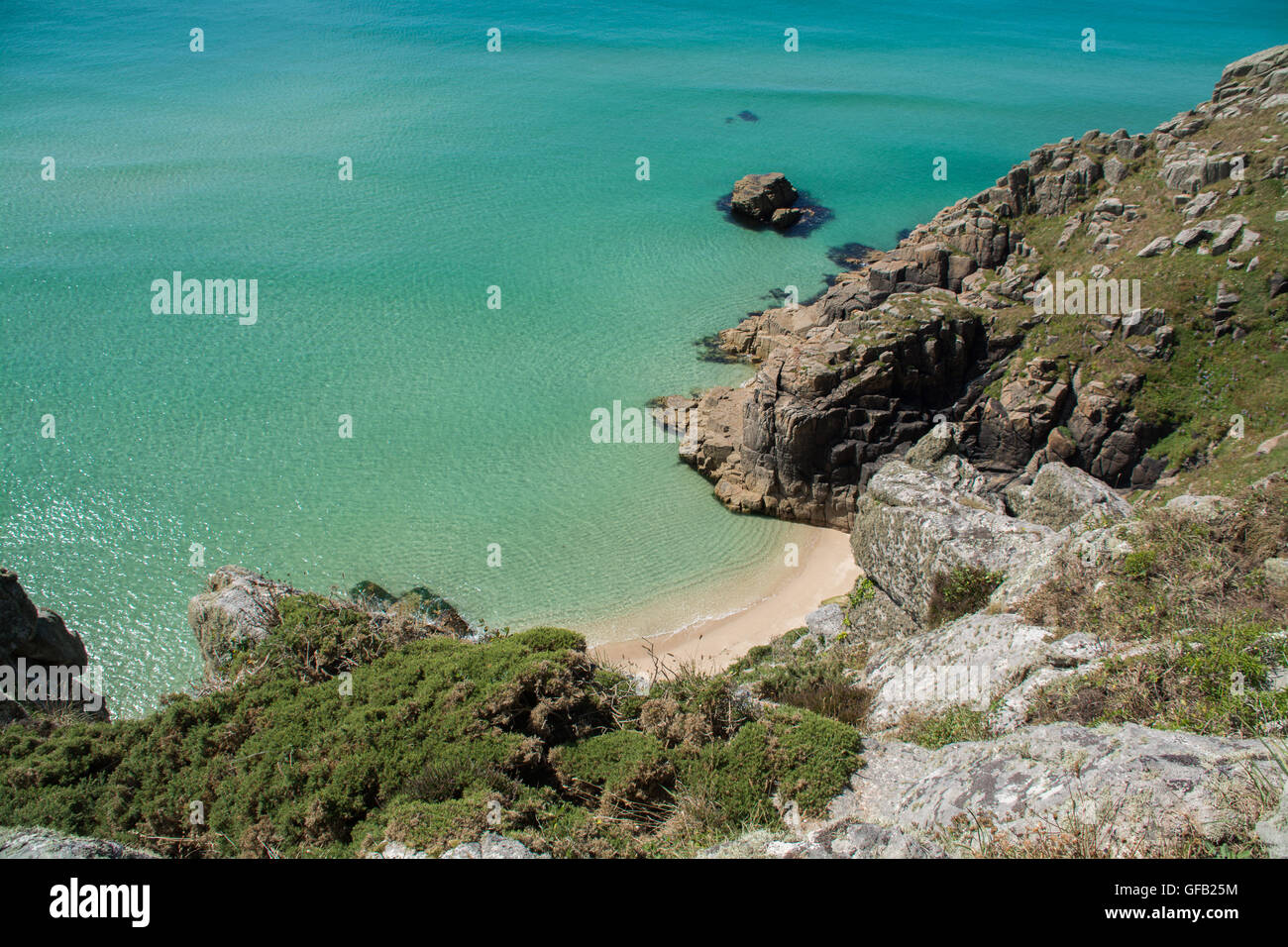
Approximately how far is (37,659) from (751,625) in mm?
14485

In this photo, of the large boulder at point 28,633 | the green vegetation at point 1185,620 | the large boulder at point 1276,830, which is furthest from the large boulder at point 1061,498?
the large boulder at point 28,633

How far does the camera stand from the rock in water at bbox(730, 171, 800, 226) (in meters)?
43.1

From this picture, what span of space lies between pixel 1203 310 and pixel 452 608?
2191cm

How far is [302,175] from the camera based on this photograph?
151 ft

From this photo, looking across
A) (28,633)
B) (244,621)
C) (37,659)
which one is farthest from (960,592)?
(37,659)

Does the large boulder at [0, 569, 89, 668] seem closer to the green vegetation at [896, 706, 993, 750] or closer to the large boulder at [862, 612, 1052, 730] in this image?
the large boulder at [862, 612, 1052, 730]

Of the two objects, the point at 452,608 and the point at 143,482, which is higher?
the point at 143,482

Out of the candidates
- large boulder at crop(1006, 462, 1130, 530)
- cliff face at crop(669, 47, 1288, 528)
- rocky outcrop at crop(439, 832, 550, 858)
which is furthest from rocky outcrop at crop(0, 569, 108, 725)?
large boulder at crop(1006, 462, 1130, 530)

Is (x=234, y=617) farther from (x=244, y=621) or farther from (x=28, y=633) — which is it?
(x=28, y=633)

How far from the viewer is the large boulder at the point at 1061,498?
1564cm

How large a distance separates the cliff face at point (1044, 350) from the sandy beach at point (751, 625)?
6.43 feet

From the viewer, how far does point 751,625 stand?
19609 mm
